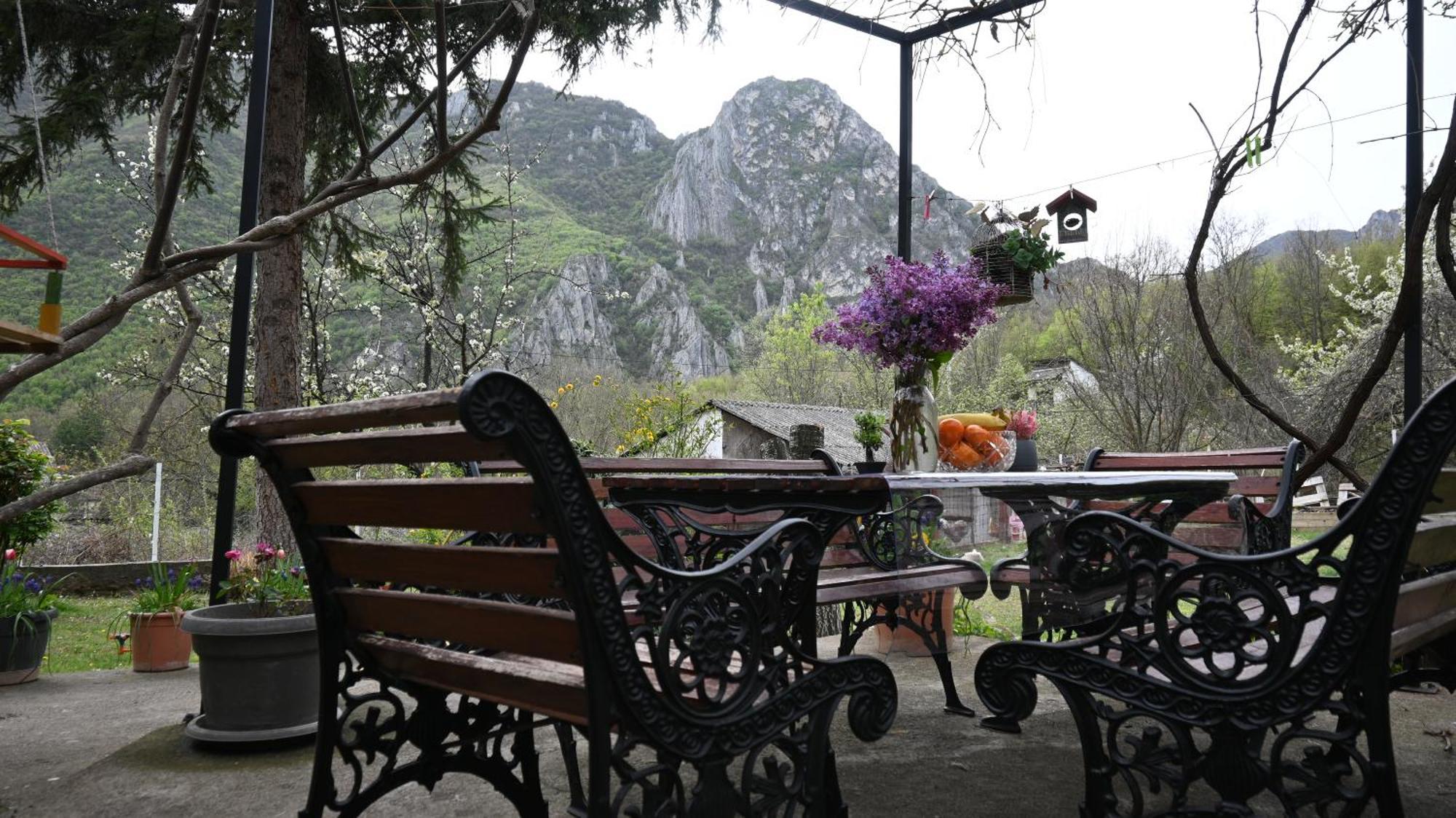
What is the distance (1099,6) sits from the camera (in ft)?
15.5

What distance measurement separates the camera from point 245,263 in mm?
3029

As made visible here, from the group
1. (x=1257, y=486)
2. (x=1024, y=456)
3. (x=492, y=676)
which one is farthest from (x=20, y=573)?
(x=1257, y=486)

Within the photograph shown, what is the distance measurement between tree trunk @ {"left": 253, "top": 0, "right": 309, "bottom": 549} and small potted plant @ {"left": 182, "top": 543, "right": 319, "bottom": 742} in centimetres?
229

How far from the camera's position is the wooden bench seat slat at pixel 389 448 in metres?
1.28

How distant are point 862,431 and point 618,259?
37208 millimetres

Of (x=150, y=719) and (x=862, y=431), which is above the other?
(x=862, y=431)

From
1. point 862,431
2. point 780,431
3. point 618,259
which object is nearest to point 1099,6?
point 862,431

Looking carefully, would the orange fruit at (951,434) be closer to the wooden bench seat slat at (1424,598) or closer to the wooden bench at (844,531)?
the wooden bench at (844,531)

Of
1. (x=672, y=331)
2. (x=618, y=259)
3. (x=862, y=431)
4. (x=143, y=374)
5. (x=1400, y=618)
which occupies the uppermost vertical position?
(x=618, y=259)

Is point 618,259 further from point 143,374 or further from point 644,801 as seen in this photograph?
point 644,801

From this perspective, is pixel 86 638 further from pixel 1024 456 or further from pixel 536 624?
pixel 536 624

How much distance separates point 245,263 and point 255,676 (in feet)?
4.10

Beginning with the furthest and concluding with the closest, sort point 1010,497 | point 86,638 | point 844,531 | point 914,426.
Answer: point 86,638
point 844,531
point 914,426
point 1010,497

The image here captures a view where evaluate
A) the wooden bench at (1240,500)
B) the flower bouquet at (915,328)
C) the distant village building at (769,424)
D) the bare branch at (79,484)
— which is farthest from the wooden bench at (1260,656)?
the distant village building at (769,424)
